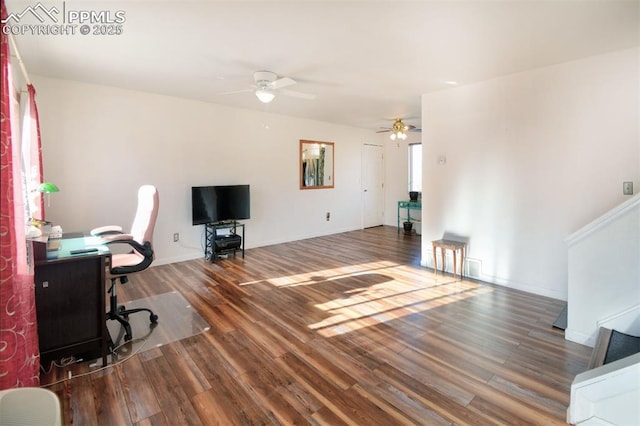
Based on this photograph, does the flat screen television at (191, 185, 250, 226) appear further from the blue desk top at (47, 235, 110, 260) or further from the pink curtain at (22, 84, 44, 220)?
the blue desk top at (47, 235, 110, 260)

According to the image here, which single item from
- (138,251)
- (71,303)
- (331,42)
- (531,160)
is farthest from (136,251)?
(531,160)

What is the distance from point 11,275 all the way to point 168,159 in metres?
3.53

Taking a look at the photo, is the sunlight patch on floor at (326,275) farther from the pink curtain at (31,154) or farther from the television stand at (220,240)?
the pink curtain at (31,154)

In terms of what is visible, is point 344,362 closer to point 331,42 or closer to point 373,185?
point 331,42

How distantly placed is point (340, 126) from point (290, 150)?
160cm

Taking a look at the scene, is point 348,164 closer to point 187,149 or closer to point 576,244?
point 187,149

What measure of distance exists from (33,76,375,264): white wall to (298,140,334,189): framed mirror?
140 mm

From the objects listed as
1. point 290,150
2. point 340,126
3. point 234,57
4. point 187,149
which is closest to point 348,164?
point 340,126

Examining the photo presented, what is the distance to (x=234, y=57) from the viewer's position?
3.11 metres

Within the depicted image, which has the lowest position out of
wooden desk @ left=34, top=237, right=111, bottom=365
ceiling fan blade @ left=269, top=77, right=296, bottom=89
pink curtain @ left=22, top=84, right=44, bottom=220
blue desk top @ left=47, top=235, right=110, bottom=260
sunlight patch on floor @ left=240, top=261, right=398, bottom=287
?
sunlight patch on floor @ left=240, top=261, right=398, bottom=287

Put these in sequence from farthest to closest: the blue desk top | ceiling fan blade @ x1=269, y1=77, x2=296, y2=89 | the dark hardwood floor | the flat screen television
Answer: the flat screen television < ceiling fan blade @ x1=269, y1=77, x2=296, y2=89 < the blue desk top < the dark hardwood floor

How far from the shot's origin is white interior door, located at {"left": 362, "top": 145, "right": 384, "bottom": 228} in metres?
8.00

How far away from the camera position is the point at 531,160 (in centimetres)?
361

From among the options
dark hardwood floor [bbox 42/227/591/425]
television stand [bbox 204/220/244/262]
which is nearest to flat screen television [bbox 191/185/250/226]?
television stand [bbox 204/220/244/262]
